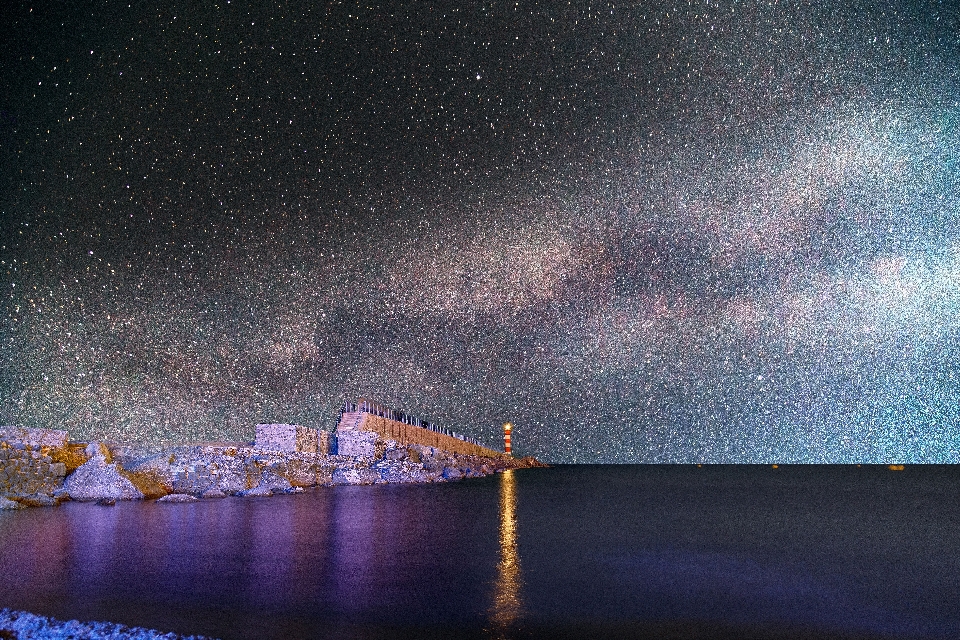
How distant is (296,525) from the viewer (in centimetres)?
1493

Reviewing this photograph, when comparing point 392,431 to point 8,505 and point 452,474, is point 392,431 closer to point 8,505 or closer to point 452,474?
point 452,474

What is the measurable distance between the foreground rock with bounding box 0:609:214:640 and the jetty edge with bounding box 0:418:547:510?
1550cm

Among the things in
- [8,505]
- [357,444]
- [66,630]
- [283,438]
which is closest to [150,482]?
[8,505]

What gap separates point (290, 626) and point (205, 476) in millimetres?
20723

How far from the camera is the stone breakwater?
19.3m

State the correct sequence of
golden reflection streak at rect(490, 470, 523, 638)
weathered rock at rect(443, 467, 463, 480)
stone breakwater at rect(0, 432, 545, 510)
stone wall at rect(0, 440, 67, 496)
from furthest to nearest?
1. weathered rock at rect(443, 467, 463, 480)
2. stone breakwater at rect(0, 432, 545, 510)
3. stone wall at rect(0, 440, 67, 496)
4. golden reflection streak at rect(490, 470, 523, 638)

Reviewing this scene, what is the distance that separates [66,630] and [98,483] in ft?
58.6

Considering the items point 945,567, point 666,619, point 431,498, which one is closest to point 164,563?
point 666,619

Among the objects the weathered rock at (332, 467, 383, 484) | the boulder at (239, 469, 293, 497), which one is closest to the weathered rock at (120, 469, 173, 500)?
the boulder at (239, 469, 293, 497)

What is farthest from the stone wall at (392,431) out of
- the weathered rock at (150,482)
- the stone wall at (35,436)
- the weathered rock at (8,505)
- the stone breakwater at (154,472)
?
the weathered rock at (8,505)

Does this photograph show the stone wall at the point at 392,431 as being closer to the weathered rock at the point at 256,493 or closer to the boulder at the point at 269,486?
the boulder at the point at 269,486

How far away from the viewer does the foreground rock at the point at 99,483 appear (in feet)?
65.5

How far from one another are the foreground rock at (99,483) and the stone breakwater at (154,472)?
0.03 metres

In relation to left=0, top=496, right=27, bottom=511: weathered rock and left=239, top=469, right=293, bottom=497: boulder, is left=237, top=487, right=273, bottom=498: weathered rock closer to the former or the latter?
left=239, top=469, right=293, bottom=497: boulder
